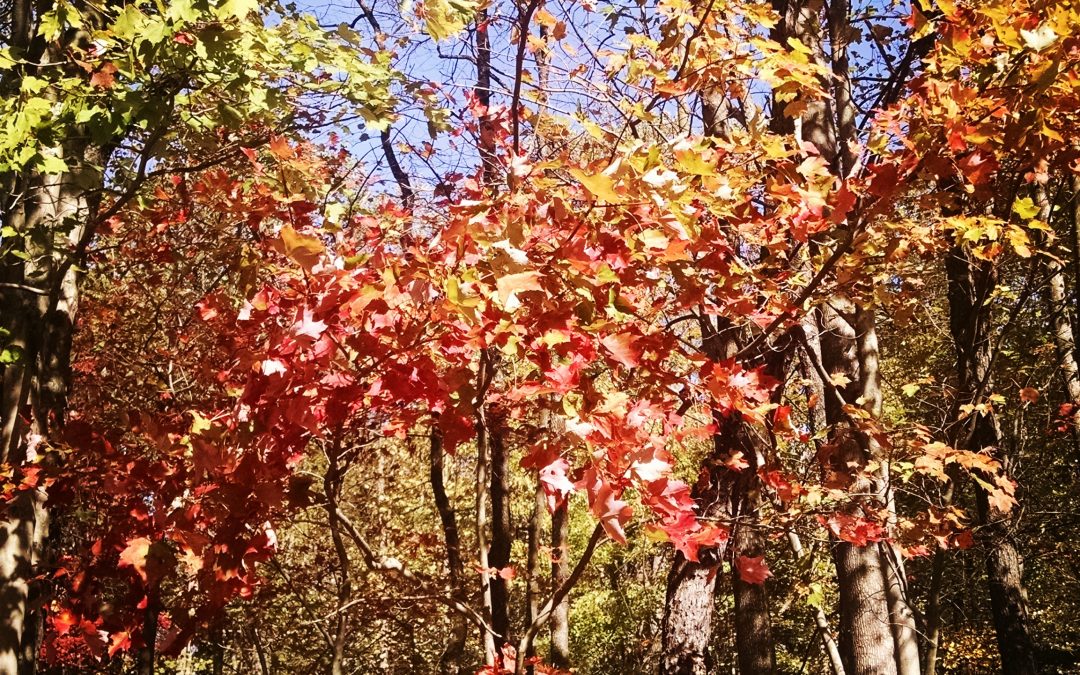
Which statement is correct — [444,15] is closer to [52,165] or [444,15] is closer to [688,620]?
[52,165]

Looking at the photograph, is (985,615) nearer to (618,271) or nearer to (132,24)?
(618,271)

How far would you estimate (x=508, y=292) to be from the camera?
1961 millimetres

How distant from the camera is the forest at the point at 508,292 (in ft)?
8.10

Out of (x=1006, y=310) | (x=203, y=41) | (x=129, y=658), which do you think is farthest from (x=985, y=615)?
(x=203, y=41)

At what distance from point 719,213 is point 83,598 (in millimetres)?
4212

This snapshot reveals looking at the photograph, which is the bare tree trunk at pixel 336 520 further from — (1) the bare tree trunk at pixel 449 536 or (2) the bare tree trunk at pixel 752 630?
(2) the bare tree trunk at pixel 752 630

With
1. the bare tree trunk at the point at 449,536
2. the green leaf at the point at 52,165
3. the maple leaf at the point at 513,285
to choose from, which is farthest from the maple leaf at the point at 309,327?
the bare tree trunk at the point at 449,536

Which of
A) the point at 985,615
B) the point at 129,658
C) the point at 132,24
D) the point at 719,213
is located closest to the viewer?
the point at 719,213

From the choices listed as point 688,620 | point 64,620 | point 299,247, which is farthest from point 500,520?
point 299,247

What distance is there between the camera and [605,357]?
283 cm

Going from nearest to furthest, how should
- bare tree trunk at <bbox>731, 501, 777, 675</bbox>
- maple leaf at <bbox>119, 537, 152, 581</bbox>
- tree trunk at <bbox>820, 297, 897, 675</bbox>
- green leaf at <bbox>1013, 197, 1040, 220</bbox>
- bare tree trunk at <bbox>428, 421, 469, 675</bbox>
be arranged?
maple leaf at <bbox>119, 537, 152, 581</bbox>, green leaf at <bbox>1013, 197, 1040, 220</bbox>, tree trunk at <bbox>820, 297, 897, 675</bbox>, bare tree trunk at <bbox>428, 421, 469, 675</bbox>, bare tree trunk at <bbox>731, 501, 777, 675</bbox>

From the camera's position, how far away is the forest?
97.2 inches

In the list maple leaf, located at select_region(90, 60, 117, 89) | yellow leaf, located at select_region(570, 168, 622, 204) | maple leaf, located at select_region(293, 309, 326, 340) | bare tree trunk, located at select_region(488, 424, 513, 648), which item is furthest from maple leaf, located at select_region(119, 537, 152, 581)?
bare tree trunk, located at select_region(488, 424, 513, 648)

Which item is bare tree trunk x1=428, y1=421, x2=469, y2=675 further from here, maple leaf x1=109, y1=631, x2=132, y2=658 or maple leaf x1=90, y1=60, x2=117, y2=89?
maple leaf x1=90, y1=60, x2=117, y2=89
